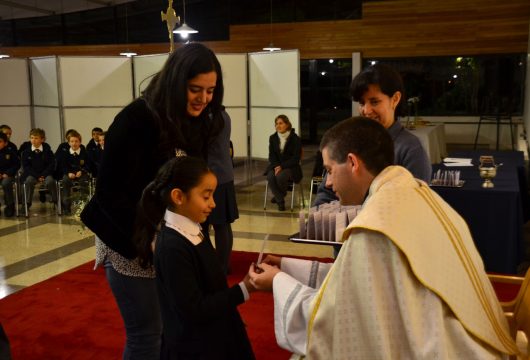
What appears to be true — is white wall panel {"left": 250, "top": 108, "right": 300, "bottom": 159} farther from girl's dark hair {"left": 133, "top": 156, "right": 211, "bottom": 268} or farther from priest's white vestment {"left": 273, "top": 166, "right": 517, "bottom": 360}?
priest's white vestment {"left": 273, "top": 166, "right": 517, "bottom": 360}

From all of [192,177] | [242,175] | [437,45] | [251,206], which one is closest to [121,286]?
[192,177]

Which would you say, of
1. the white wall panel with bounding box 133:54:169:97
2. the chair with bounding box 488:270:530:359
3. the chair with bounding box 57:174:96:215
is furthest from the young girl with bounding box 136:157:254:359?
the white wall panel with bounding box 133:54:169:97

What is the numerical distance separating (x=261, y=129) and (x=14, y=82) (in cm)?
366

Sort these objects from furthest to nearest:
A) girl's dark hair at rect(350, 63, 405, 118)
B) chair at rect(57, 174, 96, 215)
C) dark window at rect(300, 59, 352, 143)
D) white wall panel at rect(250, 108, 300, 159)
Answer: dark window at rect(300, 59, 352, 143) → white wall panel at rect(250, 108, 300, 159) → chair at rect(57, 174, 96, 215) → girl's dark hair at rect(350, 63, 405, 118)

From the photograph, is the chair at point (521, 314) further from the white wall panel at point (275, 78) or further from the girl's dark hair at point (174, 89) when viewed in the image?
the white wall panel at point (275, 78)

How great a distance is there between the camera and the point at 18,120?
903 centimetres

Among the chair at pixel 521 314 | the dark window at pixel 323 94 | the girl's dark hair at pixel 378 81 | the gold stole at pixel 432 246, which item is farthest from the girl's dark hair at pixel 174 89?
the dark window at pixel 323 94

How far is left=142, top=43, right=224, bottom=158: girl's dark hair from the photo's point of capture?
6.49 ft

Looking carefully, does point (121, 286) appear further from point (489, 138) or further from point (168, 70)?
point (489, 138)

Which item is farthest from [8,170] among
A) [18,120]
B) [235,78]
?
[235,78]

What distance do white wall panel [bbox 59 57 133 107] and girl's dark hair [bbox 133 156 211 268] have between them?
7.09 metres

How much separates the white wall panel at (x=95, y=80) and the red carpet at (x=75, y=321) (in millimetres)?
4246

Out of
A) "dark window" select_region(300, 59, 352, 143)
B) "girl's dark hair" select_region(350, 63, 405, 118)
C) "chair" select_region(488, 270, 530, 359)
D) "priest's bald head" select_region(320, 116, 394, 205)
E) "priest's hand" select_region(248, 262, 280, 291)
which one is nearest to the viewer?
"priest's bald head" select_region(320, 116, 394, 205)

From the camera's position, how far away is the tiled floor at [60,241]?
17.0 ft
